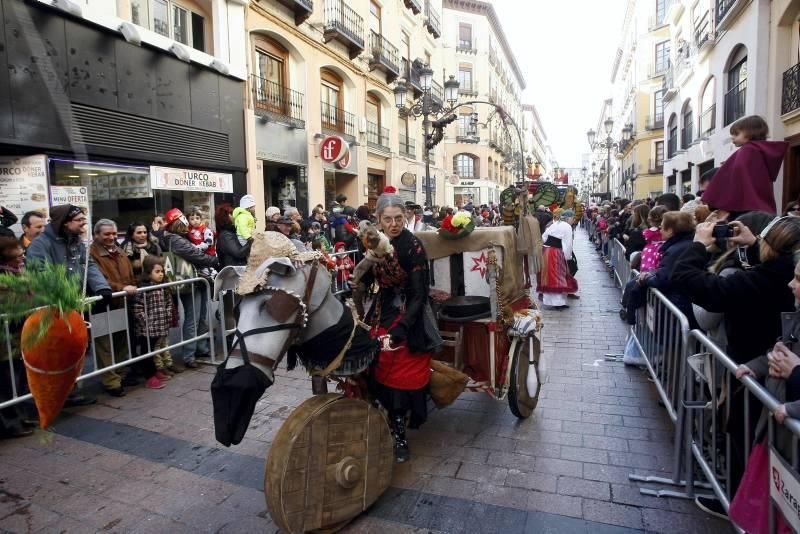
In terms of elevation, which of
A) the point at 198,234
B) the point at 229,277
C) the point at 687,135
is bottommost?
the point at 229,277

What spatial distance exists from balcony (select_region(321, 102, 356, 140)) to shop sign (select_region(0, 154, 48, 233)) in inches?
393

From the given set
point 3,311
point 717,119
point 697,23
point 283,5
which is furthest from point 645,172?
point 3,311

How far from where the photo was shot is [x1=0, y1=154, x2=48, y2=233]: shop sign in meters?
8.15

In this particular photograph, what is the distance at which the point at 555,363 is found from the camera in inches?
240

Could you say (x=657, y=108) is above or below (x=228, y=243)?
above

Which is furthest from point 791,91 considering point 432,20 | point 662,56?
point 662,56

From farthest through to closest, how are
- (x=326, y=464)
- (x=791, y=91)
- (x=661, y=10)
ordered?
(x=661, y=10), (x=791, y=91), (x=326, y=464)

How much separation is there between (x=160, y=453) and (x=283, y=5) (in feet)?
46.4

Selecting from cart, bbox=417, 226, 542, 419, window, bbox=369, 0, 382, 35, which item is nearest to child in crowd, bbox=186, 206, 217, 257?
cart, bbox=417, 226, 542, 419

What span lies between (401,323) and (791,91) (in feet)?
43.6

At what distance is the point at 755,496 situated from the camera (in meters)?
2.28

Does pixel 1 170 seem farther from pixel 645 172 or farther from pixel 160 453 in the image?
pixel 645 172

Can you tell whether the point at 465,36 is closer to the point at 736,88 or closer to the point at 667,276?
the point at 736,88

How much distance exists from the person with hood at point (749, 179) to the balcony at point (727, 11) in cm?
1280
